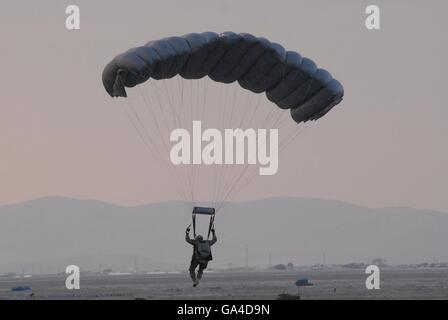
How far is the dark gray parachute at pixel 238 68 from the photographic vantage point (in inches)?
1716

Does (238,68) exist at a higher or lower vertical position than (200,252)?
higher

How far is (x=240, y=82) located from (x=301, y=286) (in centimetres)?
10338

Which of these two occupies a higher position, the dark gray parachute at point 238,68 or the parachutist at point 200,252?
the dark gray parachute at point 238,68

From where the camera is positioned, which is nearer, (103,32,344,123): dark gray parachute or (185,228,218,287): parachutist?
(185,228,218,287): parachutist

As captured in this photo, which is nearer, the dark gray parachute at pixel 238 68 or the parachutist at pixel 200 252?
the parachutist at pixel 200 252

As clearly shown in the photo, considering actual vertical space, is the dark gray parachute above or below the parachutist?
above

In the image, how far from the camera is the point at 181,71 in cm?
4547

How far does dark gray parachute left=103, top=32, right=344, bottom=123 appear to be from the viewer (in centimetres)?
4359

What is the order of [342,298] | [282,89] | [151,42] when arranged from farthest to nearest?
[342,298] < [282,89] < [151,42]

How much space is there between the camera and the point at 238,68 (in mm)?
46125

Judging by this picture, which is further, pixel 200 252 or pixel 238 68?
pixel 238 68
